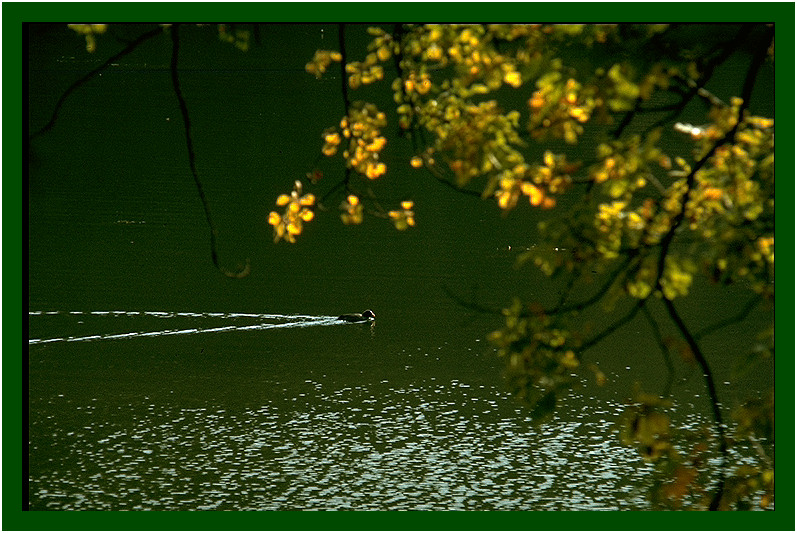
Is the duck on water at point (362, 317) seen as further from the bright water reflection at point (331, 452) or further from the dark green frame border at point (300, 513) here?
the dark green frame border at point (300, 513)

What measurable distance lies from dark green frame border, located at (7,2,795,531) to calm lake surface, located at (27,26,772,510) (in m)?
0.62

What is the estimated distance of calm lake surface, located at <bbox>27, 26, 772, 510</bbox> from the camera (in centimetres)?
650

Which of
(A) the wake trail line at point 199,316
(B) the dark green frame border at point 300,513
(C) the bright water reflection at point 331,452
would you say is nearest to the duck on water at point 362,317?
(A) the wake trail line at point 199,316

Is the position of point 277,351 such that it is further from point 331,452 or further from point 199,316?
point 331,452

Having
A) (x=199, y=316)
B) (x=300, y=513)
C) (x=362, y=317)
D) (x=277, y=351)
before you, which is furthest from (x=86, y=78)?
(x=199, y=316)

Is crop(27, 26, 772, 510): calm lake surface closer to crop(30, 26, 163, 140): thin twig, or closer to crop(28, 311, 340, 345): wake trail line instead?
crop(28, 311, 340, 345): wake trail line

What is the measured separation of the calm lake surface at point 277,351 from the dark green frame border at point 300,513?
2.04ft

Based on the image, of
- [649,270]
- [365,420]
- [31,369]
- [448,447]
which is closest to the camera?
[649,270]

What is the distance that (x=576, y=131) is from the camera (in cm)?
280

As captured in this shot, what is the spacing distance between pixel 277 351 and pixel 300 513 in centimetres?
581

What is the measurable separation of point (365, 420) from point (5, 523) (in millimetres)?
4357

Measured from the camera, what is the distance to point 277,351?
909 cm
